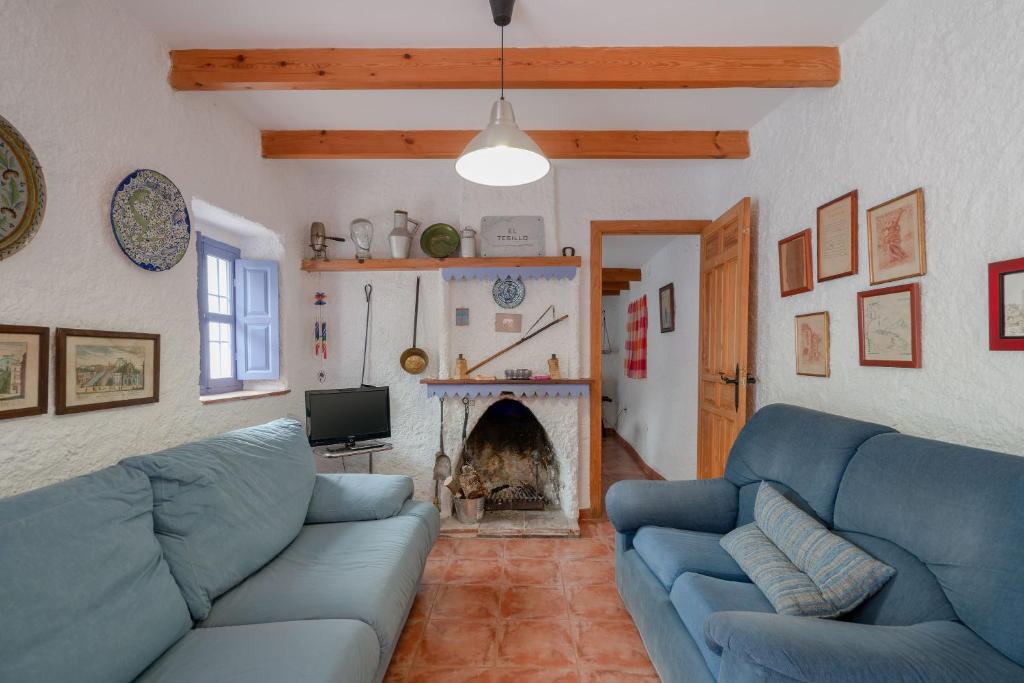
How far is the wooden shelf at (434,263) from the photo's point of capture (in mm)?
3303

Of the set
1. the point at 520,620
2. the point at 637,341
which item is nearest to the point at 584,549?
the point at 520,620

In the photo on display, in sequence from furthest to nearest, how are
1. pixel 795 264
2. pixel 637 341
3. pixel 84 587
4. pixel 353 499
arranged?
1. pixel 637 341
2. pixel 795 264
3. pixel 353 499
4. pixel 84 587

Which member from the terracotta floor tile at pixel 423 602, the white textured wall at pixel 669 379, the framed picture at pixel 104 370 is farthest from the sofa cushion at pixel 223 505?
the white textured wall at pixel 669 379

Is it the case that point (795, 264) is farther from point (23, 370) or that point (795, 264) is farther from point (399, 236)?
point (23, 370)

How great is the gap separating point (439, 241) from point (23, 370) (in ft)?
7.58

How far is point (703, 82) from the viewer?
2135 mm

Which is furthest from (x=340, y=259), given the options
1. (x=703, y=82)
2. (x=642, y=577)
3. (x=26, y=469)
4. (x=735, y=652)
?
(x=735, y=652)

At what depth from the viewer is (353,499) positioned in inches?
89.0

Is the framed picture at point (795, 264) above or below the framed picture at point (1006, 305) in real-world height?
above

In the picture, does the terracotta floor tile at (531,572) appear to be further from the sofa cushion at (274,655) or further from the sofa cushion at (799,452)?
the sofa cushion at (274,655)

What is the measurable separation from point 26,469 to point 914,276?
3090mm

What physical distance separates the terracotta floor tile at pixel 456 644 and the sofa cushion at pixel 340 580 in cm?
27

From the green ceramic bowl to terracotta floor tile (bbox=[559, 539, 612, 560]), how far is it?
2121 millimetres

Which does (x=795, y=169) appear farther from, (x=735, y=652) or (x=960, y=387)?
(x=735, y=652)
